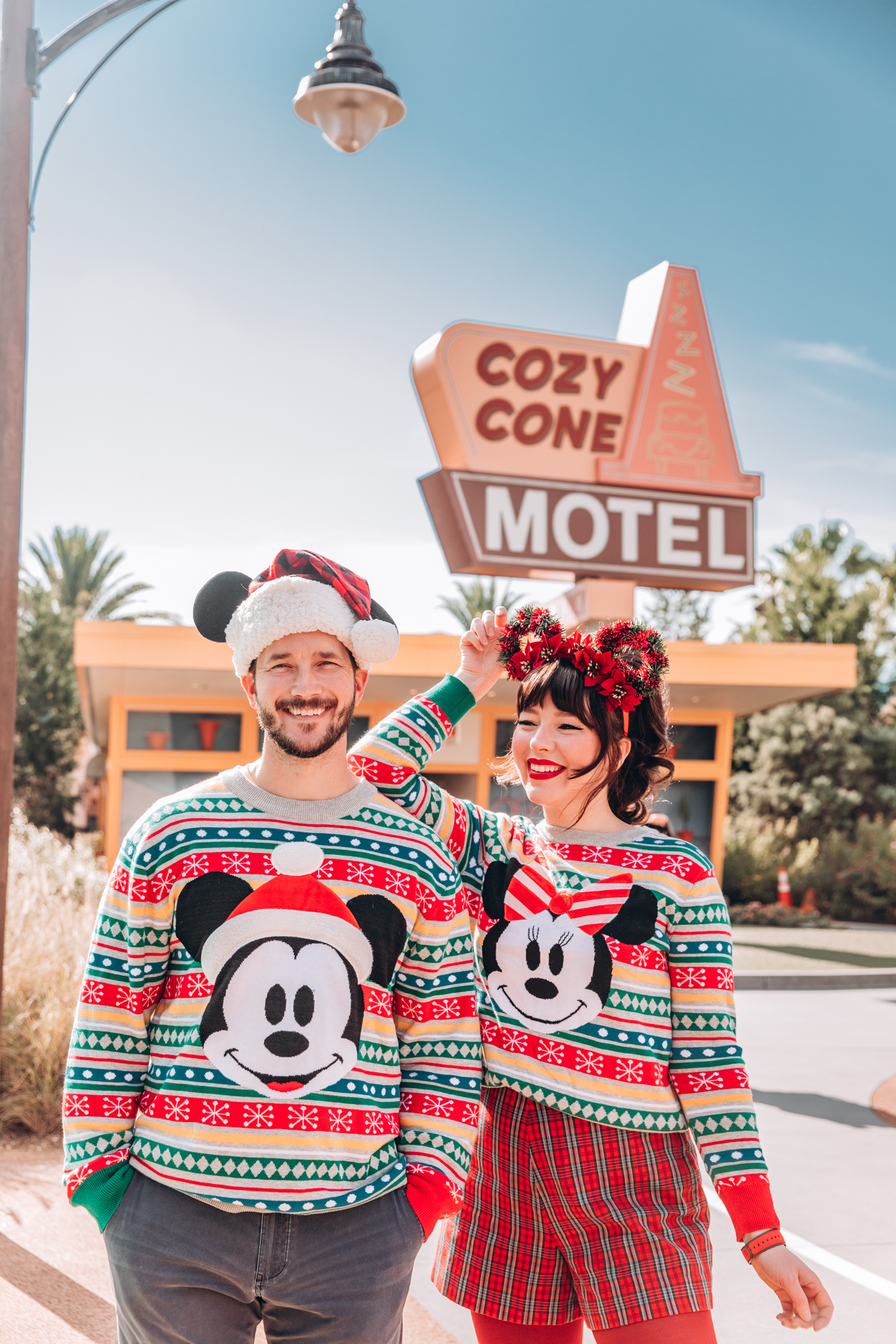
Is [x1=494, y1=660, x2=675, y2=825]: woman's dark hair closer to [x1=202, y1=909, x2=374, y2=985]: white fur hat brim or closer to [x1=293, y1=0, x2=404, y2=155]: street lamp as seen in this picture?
[x1=202, y1=909, x2=374, y2=985]: white fur hat brim

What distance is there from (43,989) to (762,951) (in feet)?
38.0

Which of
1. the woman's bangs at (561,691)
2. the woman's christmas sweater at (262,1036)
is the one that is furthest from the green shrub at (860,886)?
the woman's christmas sweater at (262,1036)

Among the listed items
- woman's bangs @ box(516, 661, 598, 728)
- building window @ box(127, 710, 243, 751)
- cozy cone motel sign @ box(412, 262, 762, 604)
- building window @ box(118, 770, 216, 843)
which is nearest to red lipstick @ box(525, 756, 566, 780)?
woman's bangs @ box(516, 661, 598, 728)

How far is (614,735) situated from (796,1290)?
1.08 meters

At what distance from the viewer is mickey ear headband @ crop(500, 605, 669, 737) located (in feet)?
7.97

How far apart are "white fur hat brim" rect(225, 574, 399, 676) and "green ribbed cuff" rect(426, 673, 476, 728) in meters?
0.50

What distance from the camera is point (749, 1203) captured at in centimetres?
205

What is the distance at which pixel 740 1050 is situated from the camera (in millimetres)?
2217

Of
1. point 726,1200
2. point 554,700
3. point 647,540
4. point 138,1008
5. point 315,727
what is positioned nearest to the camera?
point 138,1008

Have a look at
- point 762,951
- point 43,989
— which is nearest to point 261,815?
point 43,989

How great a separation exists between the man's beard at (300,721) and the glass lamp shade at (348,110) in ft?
17.3

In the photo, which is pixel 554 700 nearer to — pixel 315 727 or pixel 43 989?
pixel 315 727

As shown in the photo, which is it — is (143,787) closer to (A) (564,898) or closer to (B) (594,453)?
(B) (594,453)

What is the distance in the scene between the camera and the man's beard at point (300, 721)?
1918 mm
